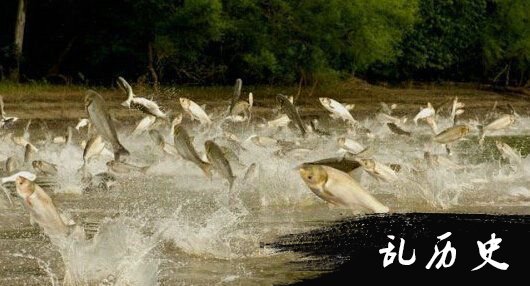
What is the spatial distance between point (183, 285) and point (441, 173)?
5945 millimetres

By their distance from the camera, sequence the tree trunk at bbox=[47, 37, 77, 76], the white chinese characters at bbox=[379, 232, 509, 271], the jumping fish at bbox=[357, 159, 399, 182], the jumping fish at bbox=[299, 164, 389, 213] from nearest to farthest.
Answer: the jumping fish at bbox=[299, 164, 389, 213] < the white chinese characters at bbox=[379, 232, 509, 271] < the jumping fish at bbox=[357, 159, 399, 182] < the tree trunk at bbox=[47, 37, 77, 76]

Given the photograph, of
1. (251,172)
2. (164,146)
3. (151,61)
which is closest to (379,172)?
(251,172)

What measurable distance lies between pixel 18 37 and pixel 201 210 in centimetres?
1724

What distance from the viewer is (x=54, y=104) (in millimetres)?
23938

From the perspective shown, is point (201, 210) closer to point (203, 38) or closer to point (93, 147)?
point (93, 147)

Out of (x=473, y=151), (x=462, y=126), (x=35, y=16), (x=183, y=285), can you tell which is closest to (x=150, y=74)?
(x=35, y=16)

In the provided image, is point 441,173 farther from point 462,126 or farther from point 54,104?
point 54,104

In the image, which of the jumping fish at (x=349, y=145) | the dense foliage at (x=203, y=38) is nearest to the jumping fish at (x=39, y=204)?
the jumping fish at (x=349, y=145)

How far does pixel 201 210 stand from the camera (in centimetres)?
1224

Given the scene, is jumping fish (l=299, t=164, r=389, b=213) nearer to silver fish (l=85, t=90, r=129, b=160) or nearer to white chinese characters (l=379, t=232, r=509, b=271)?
white chinese characters (l=379, t=232, r=509, b=271)

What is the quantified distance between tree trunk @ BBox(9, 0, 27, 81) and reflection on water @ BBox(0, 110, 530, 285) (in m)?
9.17

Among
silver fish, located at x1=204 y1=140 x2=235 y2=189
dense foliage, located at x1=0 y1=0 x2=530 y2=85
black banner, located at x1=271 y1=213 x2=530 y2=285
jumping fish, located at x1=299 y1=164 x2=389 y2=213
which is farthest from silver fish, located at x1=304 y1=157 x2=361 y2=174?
dense foliage, located at x1=0 y1=0 x2=530 y2=85

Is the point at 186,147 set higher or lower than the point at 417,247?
higher

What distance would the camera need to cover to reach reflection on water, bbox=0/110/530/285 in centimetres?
870
